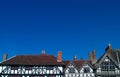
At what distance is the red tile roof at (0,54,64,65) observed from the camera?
38.7m

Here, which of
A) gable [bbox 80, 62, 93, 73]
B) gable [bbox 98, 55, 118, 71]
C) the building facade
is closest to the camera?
the building facade

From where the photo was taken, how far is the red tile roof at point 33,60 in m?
38.7

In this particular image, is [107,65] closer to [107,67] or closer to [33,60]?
[107,67]

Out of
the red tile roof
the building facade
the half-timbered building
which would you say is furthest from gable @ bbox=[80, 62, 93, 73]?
the red tile roof

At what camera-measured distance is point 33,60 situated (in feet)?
132

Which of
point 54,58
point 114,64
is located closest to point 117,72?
point 114,64

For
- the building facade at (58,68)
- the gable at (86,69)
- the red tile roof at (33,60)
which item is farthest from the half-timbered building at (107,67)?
the red tile roof at (33,60)

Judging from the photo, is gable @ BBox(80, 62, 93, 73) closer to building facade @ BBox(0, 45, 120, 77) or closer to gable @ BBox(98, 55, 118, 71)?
building facade @ BBox(0, 45, 120, 77)

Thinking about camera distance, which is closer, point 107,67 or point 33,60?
point 107,67

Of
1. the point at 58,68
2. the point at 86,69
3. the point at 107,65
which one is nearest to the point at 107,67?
the point at 107,65

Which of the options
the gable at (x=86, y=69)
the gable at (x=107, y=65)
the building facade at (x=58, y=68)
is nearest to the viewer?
the building facade at (x=58, y=68)

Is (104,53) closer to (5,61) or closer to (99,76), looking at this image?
(99,76)

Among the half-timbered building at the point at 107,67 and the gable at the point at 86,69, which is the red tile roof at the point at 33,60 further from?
the half-timbered building at the point at 107,67

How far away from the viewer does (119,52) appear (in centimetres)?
4219
